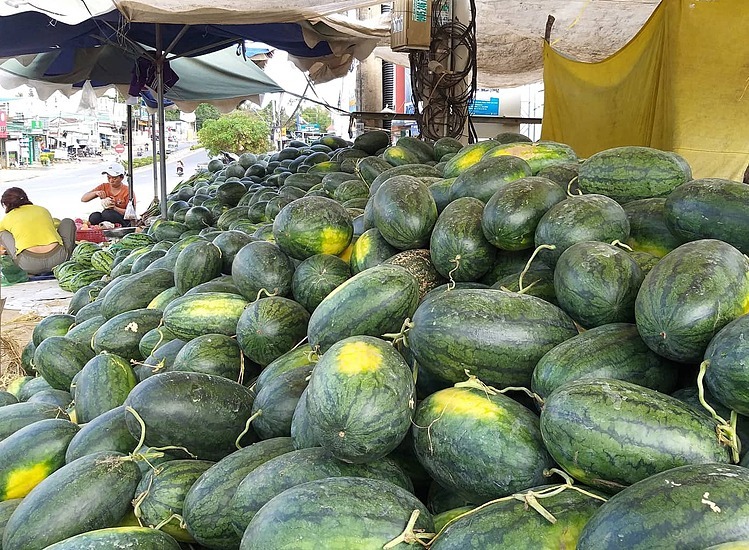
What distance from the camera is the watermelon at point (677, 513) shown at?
34.9 inches

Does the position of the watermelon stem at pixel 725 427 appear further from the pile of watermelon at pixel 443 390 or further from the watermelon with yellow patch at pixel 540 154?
the watermelon with yellow patch at pixel 540 154

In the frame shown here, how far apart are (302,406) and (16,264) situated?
340 inches

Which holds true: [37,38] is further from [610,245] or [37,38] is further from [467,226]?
[610,245]

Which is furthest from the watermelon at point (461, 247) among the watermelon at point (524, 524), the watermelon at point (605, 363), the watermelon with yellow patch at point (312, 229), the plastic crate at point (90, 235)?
the plastic crate at point (90, 235)

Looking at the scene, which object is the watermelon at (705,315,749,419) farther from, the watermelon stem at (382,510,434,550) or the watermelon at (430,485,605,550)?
the watermelon stem at (382,510,434,550)

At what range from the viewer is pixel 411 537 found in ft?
3.59

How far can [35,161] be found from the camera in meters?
38.8

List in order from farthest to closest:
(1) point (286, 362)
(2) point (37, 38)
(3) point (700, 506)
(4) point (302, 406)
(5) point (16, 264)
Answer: (5) point (16, 264), (2) point (37, 38), (1) point (286, 362), (4) point (302, 406), (3) point (700, 506)

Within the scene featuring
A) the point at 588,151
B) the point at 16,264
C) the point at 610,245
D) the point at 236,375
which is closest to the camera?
the point at 610,245

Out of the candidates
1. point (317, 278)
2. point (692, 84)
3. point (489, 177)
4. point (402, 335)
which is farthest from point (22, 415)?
point (692, 84)

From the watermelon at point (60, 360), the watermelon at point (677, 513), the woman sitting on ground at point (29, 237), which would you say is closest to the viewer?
the watermelon at point (677, 513)

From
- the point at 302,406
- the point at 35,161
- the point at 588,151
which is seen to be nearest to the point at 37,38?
the point at 588,151

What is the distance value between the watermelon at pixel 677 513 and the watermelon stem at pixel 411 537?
271mm

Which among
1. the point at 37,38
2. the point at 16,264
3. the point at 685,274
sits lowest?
the point at 16,264
